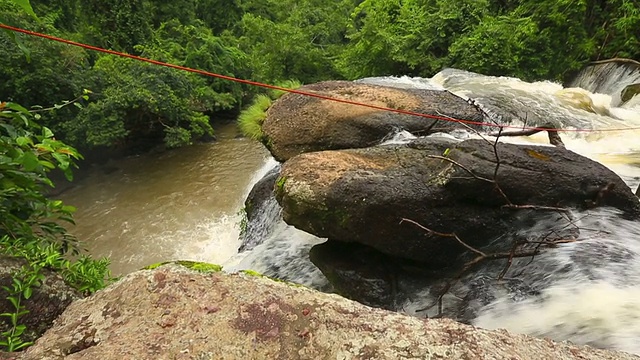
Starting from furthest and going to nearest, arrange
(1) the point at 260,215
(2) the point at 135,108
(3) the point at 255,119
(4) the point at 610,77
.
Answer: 1. (2) the point at 135,108
2. (4) the point at 610,77
3. (3) the point at 255,119
4. (1) the point at 260,215

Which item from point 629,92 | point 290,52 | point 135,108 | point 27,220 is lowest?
point 629,92

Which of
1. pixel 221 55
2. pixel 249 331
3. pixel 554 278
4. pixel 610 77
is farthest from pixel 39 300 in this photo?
pixel 221 55

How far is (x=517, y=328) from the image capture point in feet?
8.66

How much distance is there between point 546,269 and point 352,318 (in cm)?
214

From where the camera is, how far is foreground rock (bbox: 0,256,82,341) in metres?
1.80

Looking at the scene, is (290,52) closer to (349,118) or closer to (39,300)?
(349,118)

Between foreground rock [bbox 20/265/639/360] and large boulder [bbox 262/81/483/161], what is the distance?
3.32 meters

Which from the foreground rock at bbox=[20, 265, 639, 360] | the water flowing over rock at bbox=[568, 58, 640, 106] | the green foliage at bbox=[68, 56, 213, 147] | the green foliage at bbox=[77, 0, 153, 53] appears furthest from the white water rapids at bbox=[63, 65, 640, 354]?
the green foliage at bbox=[77, 0, 153, 53]

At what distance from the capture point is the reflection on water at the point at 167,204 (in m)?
6.88

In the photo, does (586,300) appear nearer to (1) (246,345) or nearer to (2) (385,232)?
(2) (385,232)

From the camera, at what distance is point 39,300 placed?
188 centimetres

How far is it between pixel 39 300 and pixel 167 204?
7069 mm

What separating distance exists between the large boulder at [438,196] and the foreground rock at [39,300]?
1921 mm

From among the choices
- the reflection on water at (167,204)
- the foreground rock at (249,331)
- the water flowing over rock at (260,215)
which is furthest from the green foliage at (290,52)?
the foreground rock at (249,331)
